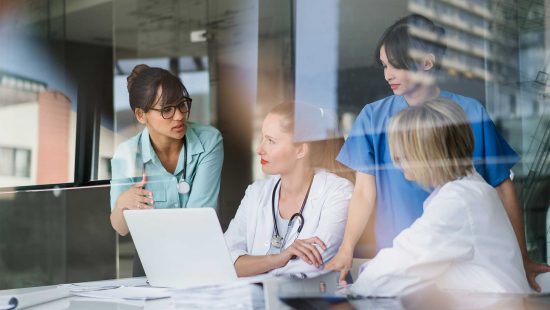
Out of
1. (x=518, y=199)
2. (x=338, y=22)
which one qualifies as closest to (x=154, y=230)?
(x=338, y=22)

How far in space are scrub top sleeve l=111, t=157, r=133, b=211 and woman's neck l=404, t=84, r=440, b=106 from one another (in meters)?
1.59

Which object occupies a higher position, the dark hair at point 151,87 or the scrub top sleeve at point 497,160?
the dark hair at point 151,87

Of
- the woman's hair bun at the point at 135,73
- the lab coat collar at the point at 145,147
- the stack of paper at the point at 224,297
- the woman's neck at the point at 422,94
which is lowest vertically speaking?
the stack of paper at the point at 224,297

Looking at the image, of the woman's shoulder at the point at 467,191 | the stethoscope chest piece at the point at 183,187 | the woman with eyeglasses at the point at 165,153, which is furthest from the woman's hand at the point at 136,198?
the woman's shoulder at the point at 467,191

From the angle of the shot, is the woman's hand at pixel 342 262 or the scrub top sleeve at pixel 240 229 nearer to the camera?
the woman's hand at pixel 342 262

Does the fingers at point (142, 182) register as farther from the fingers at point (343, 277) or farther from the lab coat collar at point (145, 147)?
the fingers at point (343, 277)

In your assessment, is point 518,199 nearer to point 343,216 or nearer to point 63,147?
point 343,216

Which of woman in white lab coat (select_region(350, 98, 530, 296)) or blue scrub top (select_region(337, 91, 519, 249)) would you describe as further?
blue scrub top (select_region(337, 91, 519, 249))

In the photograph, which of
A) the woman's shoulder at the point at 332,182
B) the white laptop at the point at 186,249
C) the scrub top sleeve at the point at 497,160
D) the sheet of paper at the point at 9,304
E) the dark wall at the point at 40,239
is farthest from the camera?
the dark wall at the point at 40,239

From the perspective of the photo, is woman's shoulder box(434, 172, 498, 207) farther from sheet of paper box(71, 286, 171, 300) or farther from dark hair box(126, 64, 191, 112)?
dark hair box(126, 64, 191, 112)

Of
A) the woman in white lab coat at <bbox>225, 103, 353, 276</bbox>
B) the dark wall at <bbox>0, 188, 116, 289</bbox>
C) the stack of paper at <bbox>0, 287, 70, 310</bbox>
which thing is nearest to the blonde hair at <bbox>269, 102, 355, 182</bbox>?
the woman in white lab coat at <bbox>225, 103, 353, 276</bbox>

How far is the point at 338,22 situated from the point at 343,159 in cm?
55

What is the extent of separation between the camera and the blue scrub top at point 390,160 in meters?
2.52

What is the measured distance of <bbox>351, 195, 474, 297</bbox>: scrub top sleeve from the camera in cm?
241
